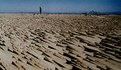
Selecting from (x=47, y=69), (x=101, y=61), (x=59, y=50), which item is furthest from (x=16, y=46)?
(x=101, y=61)

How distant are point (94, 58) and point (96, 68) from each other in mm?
732

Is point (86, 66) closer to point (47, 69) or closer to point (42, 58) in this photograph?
point (47, 69)

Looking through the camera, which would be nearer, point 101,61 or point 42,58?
point 101,61

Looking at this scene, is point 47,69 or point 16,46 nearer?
point 47,69

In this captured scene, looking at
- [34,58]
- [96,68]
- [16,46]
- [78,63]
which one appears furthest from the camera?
[16,46]

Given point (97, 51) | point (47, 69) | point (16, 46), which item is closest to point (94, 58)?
point (97, 51)

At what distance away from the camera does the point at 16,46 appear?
6699 mm

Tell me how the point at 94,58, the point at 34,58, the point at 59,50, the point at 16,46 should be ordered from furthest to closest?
the point at 16,46, the point at 59,50, the point at 34,58, the point at 94,58

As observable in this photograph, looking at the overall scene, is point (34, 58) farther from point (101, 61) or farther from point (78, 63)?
point (101, 61)

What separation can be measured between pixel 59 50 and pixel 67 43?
0.97 metres

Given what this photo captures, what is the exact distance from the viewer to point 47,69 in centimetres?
437

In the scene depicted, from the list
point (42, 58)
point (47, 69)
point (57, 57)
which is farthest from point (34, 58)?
point (47, 69)

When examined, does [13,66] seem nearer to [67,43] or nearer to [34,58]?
[34,58]

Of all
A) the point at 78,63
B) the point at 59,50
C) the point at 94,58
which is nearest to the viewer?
the point at 78,63
